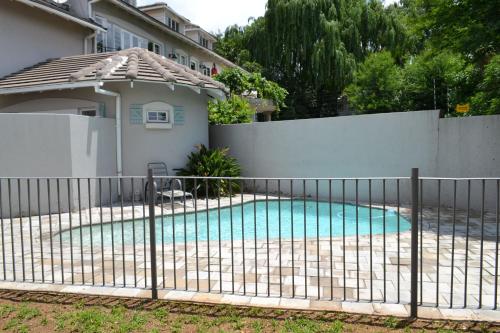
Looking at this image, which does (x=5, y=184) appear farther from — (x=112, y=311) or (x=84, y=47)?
(x=84, y=47)

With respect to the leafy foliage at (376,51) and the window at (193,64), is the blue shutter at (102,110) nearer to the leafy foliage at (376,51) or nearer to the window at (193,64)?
the leafy foliage at (376,51)

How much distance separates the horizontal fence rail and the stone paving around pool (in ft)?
0.06

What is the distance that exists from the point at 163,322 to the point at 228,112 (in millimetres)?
12161

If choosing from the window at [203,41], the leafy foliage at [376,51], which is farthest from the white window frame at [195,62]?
the window at [203,41]

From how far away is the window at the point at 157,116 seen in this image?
461 inches

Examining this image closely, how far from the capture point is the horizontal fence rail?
4.24 m

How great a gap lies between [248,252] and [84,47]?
1252 centimetres

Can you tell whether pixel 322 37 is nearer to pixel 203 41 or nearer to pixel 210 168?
pixel 203 41

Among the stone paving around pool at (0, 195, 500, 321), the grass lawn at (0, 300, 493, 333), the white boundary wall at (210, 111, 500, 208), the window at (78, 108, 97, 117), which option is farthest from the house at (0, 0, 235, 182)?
the grass lawn at (0, 300, 493, 333)

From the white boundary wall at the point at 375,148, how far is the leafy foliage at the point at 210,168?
1.28m

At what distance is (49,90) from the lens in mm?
11328

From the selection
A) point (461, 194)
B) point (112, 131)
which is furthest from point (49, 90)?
point (461, 194)

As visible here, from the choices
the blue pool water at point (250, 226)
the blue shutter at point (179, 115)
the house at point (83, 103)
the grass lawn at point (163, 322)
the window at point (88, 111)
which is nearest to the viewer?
the grass lawn at point (163, 322)

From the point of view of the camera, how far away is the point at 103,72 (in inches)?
410
